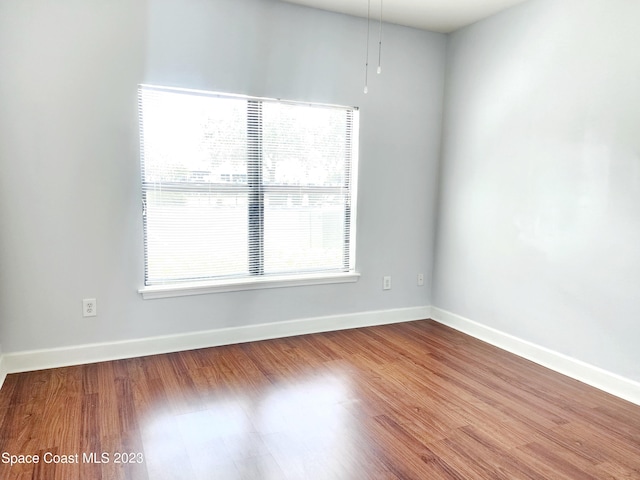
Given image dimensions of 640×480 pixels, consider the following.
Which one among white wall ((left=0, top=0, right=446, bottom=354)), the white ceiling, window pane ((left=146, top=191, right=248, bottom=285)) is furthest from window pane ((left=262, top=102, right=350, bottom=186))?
the white ceiling

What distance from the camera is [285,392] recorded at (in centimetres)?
261

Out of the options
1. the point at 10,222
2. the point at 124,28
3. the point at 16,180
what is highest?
the point at 124,28

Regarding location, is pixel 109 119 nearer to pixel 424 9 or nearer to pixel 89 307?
pixel 89 307

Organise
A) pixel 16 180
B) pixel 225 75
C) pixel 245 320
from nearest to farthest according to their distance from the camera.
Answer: pixel 16 180 → pixel 225 75 → pixel 245 320

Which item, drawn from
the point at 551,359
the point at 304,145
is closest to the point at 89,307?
the point at 304,145

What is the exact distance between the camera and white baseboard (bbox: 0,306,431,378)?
9.36 ft

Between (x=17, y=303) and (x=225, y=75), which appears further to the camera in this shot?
(x=225, y=75)

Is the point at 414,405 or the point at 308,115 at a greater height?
the point at 308,115

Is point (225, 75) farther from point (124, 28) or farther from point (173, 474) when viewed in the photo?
point (173, 474)

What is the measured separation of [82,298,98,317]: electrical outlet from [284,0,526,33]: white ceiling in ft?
8.61

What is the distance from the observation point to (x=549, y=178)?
306 cm

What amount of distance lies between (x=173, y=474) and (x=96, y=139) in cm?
215

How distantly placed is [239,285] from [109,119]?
4.86ft

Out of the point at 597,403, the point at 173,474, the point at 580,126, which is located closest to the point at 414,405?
the point at 597,403
